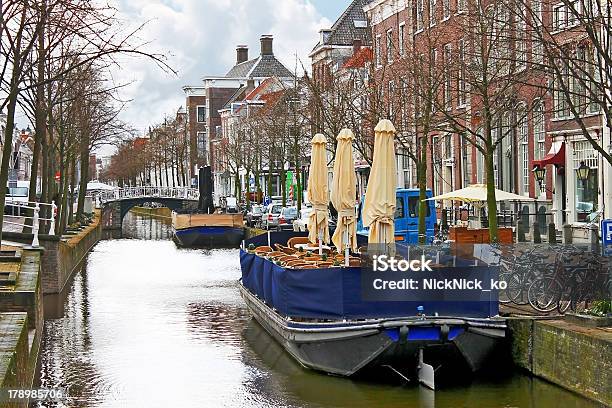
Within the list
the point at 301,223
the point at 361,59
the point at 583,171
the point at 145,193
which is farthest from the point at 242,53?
the point at 583,171

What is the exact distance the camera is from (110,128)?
55.2 meters

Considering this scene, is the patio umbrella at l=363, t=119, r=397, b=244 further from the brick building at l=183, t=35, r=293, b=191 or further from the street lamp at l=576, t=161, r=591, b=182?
the brick building at l=183, t=35, r=293, b=191

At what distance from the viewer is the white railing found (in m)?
89.5

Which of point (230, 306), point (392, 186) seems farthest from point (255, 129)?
point (392, 186)

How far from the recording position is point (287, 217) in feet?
191

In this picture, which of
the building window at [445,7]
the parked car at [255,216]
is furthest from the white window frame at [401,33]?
the parked car at [255,216]

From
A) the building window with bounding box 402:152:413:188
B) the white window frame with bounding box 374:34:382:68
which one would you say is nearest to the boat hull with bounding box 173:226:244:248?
the building window with bounding box 402:152:413:188

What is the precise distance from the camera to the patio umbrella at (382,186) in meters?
21.0

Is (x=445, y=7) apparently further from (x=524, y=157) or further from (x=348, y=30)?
(x=348, y=30)

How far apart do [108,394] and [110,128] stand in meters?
38.6

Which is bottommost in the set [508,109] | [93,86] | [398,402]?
[398,402]

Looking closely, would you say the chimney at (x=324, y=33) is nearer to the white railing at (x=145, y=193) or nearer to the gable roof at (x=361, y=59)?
the gable roof at (x=361, y=59)

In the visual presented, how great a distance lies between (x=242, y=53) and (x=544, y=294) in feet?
377

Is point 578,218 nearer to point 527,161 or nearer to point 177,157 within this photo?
point 527,161
